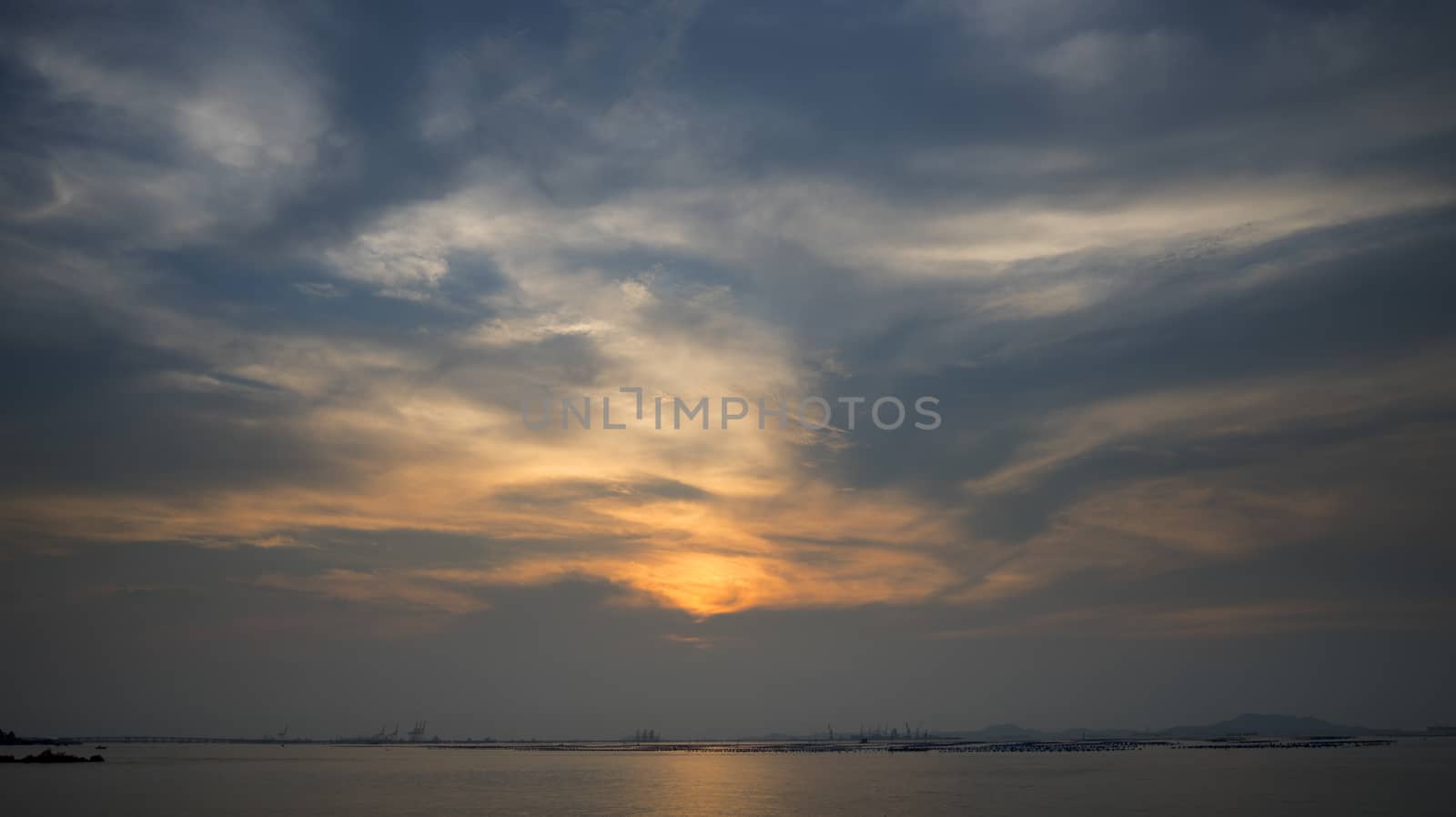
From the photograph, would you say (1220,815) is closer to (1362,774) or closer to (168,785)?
(1362,774)

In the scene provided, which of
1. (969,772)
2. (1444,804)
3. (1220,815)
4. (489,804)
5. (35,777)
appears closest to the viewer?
(1220,815)

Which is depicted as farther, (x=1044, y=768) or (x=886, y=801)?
(x=1044, y=768)

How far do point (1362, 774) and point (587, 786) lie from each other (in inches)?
A: 3446

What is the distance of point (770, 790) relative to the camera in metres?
92.4

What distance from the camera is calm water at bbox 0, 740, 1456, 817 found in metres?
70.9

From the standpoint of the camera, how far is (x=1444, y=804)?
6988cm

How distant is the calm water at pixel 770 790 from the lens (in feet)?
233

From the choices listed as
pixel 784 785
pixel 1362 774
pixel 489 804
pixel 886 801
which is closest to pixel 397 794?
pixel 489 804

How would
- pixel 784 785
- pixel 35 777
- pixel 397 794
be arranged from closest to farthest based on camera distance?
pixel 397 794 → pixel 784 785 → pixel 35 777

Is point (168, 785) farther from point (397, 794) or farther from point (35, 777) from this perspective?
point (397, 794)

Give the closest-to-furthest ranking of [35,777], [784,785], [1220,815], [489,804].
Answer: [1220,815] → [489,804] → [784,785] → [35,777]

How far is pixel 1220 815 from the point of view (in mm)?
64625

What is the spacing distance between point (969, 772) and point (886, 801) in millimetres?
48982

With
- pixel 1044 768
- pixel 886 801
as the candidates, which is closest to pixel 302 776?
pixel 886 801
